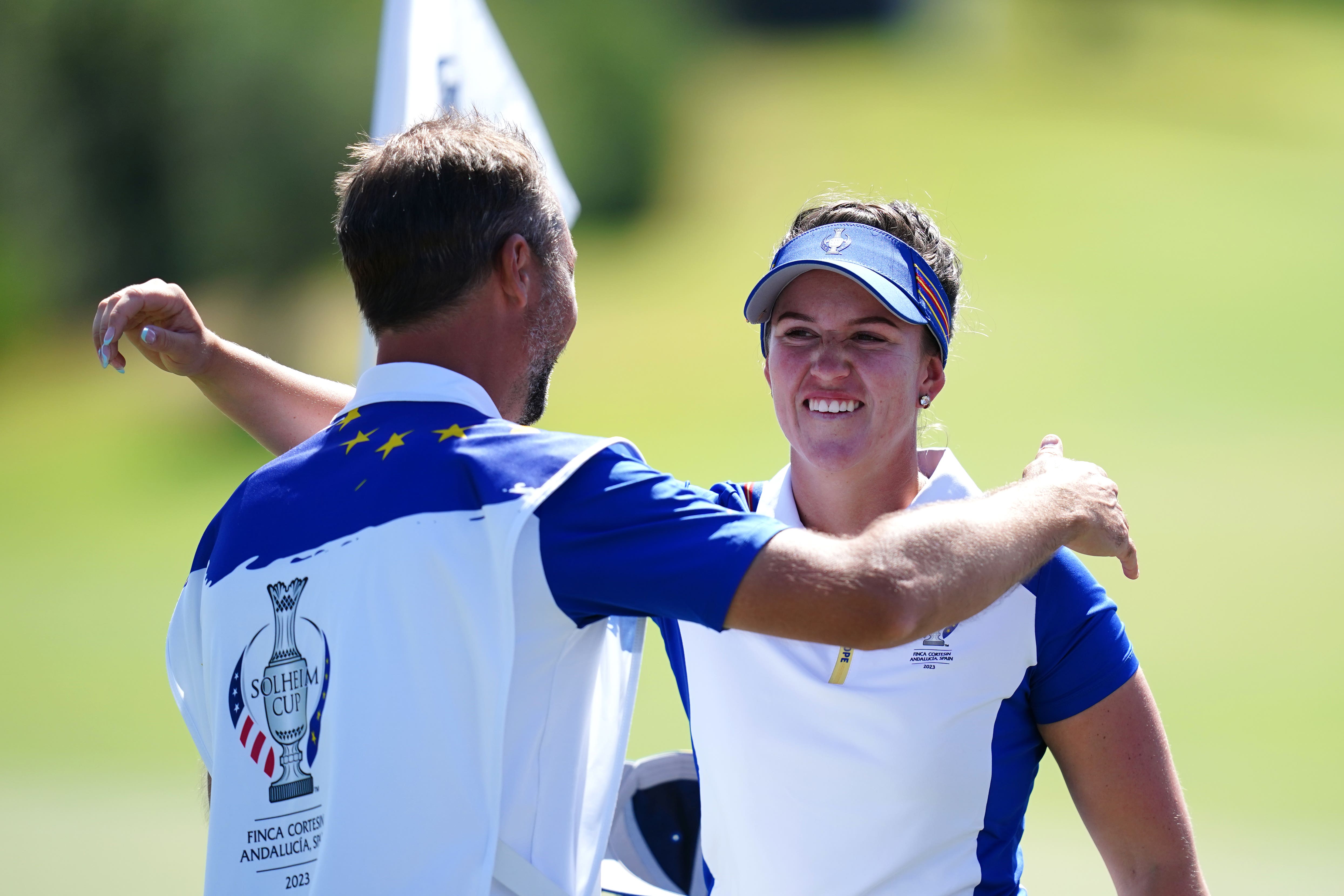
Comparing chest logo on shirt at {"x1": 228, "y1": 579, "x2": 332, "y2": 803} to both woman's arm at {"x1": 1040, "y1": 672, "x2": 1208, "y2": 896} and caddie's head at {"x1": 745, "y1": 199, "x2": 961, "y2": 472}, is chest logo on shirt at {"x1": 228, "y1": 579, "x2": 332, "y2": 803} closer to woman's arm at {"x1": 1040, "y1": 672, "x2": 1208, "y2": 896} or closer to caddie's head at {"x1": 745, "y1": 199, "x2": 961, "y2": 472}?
caddie's head at {"x1": 745, "y1": 199, "x2": 961, "y2": 472}

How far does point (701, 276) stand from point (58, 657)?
8.70 meters

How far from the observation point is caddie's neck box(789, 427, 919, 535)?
2.07 meters

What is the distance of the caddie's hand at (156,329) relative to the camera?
1944 mm

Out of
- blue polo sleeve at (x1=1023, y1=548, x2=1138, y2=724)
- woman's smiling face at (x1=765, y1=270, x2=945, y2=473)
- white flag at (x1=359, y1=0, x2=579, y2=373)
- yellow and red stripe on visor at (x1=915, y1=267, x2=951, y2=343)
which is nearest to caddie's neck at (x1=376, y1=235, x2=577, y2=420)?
woman's smiling face at (x1=765, y1=270, x2=945, y2=473)

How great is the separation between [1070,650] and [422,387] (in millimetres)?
1036

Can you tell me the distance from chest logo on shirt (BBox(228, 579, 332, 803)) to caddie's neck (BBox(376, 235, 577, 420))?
34 centimetres

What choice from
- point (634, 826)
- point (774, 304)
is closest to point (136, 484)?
point (634, 826)

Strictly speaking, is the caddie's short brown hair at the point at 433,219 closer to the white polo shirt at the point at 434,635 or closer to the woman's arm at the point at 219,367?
the white polo shirt at the point at 434,635

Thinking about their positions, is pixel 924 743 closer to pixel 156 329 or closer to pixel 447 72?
pixel 156 329

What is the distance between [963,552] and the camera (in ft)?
4.45

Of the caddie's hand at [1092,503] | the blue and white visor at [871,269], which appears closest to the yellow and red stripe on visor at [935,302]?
the blue and white visor at [871,269]

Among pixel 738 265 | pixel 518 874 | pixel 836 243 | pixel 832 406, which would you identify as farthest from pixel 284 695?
pixel 738 265

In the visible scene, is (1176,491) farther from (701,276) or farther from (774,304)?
(774,304)

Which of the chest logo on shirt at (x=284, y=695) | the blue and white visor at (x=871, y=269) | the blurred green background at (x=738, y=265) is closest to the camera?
the chest logo on shirt at (x=284, y=695)
